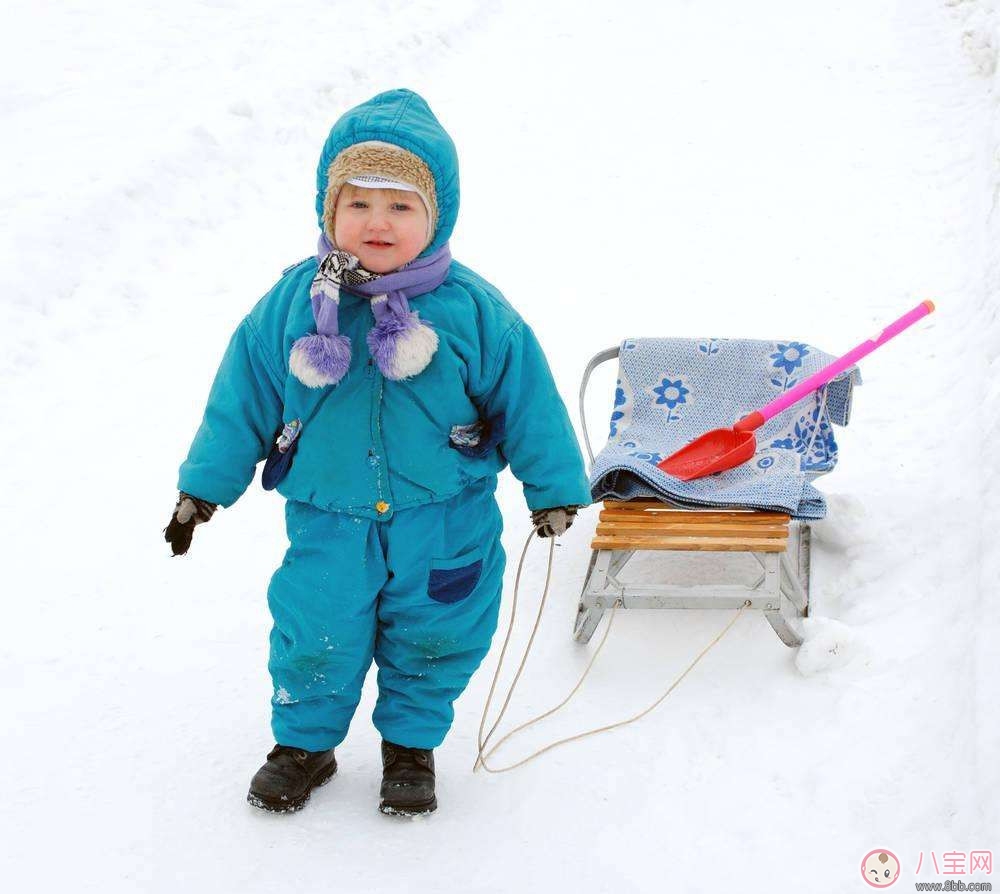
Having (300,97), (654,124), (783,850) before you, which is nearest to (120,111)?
(300,97)

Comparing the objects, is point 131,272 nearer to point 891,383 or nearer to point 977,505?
point 891,383

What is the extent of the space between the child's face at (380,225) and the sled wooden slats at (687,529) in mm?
1128

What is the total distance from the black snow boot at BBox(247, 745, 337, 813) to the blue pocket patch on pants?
484 mm

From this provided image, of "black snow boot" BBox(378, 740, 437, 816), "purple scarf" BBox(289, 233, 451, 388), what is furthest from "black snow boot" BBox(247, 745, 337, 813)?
"purple scarf" BBox(289, 233, 451, 388)

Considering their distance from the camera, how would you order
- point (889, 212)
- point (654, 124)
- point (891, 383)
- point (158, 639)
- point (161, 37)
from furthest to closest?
1. point (161, 37)
2. point (654, 124)
3. point (889, 212)
4. point (891, 383)
5. point (158, 639)

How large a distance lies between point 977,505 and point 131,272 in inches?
140

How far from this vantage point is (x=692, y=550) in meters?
3.50

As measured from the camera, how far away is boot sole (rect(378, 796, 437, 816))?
293 centimetres

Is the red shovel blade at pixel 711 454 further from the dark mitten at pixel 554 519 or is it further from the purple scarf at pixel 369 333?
the purple scarf at pixel 369 333

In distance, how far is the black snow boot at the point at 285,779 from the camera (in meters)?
2.92

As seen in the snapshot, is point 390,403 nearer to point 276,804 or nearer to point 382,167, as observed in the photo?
point 382,167

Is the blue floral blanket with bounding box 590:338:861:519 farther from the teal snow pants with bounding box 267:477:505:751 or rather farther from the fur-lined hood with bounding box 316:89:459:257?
the fur-lined hood with bounding box 316:89:459:257

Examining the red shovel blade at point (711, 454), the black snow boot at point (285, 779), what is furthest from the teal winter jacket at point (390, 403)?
the red shovel blade at point (711, 454)

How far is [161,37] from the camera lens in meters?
8.39
